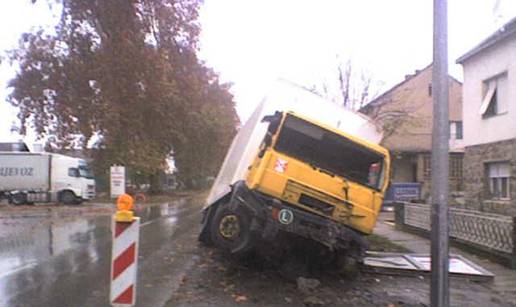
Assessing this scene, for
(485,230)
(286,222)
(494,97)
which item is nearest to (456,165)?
(494,97)

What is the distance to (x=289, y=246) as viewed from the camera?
36.2 ft

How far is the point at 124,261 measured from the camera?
250 inches

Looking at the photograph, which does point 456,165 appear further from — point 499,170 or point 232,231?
point 232,231

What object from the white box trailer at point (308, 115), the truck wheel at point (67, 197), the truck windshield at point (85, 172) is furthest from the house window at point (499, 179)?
the truck windshield at point (85, 172)

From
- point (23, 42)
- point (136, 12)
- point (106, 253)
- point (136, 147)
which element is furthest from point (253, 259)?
point (23, 42)

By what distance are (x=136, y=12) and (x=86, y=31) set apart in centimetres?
442

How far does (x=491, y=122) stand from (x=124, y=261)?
1687cm

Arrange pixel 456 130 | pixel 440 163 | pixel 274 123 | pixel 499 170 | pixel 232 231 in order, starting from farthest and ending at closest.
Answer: pixel 456 130
pixel 499 170
pixel 232 231
pixel 274 123
pixel 440 163

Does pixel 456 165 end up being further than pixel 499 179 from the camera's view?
Yes

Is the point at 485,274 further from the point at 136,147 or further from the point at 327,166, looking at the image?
the point at 136,147

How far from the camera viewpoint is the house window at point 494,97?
65.7ft

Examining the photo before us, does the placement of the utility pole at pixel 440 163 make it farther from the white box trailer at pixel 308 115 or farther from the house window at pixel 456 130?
the house window at pixel 456 130

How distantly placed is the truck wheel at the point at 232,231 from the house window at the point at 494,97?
12148 millimetres

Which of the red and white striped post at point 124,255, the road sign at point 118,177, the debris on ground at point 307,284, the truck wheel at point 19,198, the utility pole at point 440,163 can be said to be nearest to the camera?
the red and white striped post at point 124,255
